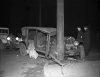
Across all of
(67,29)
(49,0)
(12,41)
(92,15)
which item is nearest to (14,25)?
(49,0)

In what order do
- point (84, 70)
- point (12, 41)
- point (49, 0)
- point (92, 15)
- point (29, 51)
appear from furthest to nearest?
point (49, 0) < point (92, 15) < point (12, 41) < point (29, 51) < point (84, 70)

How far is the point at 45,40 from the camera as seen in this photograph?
40.5 feet

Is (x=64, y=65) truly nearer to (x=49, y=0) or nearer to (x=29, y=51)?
(x=29, y=51)

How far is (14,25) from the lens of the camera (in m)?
38.4

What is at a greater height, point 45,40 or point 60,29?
point 60,29

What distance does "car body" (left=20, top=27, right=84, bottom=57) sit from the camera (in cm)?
1142

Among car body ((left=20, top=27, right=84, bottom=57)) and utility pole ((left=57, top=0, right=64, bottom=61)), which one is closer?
utility pole ((left=57, top=0, right=64, bottom=61))

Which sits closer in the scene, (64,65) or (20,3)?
(64,65)

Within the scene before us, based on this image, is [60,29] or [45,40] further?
[45,40]

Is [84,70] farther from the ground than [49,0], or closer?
closer

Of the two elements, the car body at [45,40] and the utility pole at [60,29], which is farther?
the car body at [45,40]

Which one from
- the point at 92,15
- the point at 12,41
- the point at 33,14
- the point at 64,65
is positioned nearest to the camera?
the point at 64,65

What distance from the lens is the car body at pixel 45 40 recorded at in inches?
450

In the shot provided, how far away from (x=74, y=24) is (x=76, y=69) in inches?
865
